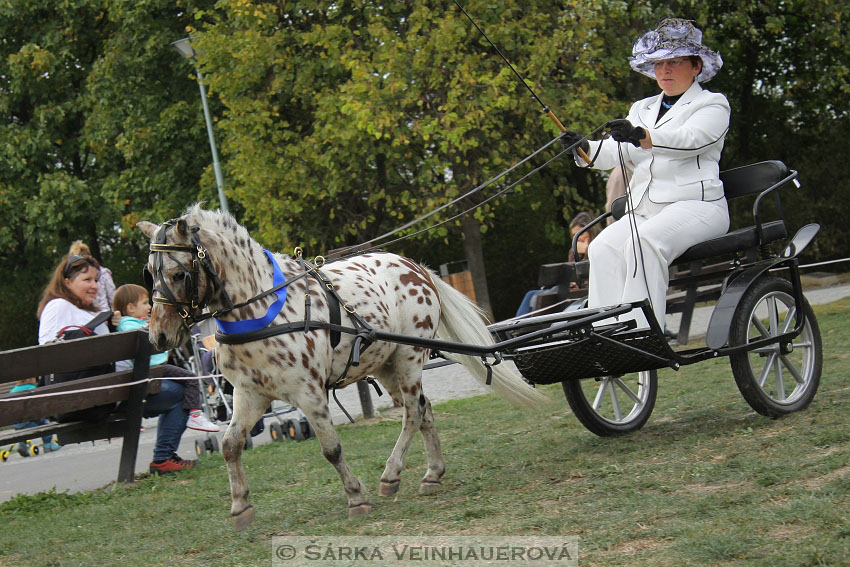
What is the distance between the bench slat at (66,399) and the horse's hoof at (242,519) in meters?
2.23

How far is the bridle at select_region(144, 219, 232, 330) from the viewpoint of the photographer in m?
5.02

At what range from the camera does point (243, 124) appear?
19.6 metres

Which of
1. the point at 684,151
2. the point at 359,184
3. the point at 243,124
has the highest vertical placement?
the point at 243,124

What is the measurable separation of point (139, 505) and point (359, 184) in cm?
1422

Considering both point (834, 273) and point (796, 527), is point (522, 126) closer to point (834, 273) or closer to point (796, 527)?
point (834, 273)

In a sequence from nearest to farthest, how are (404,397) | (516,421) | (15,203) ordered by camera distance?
(404,397) → (516,421) → (15,203)

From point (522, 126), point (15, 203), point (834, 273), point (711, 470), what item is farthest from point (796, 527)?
point (15, 203)

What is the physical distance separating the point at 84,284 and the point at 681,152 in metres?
5.22

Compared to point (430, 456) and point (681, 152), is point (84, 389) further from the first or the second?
point (681, 152)

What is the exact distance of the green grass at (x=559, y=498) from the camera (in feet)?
12.8

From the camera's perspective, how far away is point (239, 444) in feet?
17.6

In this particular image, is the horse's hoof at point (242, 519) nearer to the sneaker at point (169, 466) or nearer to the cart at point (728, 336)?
the cart at point (728, 336)

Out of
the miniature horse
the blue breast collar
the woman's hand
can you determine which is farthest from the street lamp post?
the woman's hand

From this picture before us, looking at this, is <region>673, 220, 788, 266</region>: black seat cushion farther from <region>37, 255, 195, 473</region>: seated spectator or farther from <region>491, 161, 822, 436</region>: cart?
<region>37, 255, 195, 473</region>: seated spectator
